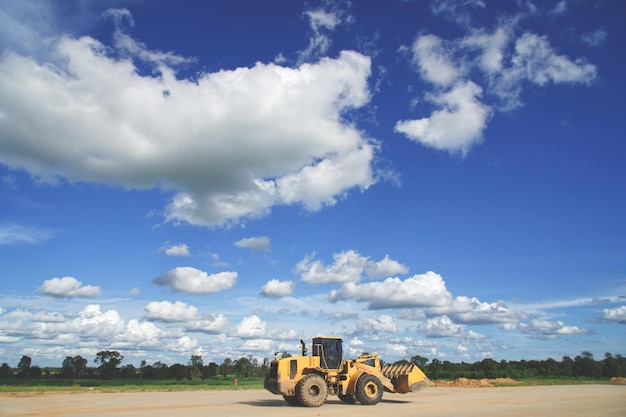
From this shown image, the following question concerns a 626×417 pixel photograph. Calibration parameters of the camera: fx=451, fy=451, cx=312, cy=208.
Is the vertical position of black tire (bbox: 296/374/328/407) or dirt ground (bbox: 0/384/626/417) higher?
black tire (bbox: 296/374/328/407)

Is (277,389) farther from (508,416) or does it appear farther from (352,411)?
(508,416)

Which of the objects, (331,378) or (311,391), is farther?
(331,378)

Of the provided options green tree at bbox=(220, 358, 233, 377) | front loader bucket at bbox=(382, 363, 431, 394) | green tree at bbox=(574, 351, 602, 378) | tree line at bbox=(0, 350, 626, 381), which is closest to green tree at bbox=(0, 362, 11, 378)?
tree line at bbox=(0, 350, 626, 381)

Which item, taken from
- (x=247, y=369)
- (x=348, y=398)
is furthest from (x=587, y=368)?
(x=348, y=398)

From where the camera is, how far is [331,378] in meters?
23.8

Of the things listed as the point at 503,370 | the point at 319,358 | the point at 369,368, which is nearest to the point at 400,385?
the point at 369,368

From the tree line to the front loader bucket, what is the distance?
62371mm

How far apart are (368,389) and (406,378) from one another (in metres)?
2.69

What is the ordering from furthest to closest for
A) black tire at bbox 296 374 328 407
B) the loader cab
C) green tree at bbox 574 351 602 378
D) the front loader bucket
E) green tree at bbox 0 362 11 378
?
1. green tree at bbox 574 351 602 378
2. green tree at bbox 0 362 11 378
3. the front loader bucket
4. the loader cab
5. black tire at bbox 296 374 328 407

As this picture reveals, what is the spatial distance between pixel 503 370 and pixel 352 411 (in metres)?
83.7

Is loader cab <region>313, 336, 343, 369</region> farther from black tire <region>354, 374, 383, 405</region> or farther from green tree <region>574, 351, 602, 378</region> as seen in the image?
green tree <region>574, 351, 602, 378</region>

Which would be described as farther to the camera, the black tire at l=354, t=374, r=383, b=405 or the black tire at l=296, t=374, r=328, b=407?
the black tire at l=354, t=374, r=383, b=405

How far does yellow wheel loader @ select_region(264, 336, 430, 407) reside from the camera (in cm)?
2262

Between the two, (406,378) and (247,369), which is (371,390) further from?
(247,369)
